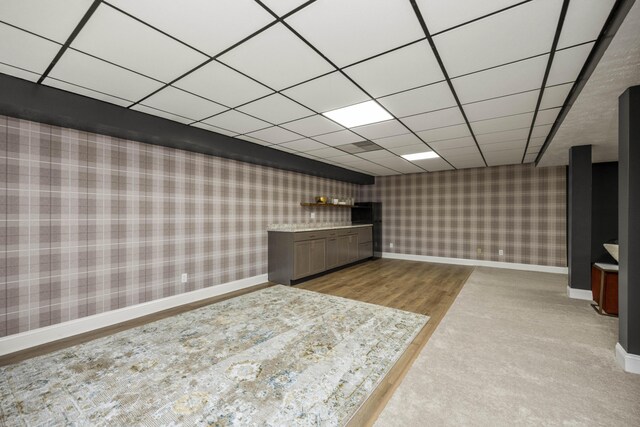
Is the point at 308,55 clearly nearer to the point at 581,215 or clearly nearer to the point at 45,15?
the point at 45,15

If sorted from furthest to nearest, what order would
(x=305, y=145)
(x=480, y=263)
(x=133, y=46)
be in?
(x=480, y=263) → (x=305, y=145) → (x=133, y=46)

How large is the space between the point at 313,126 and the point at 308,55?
1.55m

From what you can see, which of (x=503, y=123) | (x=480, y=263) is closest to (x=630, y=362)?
(x=503, y=123)

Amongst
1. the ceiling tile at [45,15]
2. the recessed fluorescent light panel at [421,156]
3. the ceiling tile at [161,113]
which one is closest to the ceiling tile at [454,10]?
the ceiling tile at [45,15]

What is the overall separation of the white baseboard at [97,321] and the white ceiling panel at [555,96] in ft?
15.5

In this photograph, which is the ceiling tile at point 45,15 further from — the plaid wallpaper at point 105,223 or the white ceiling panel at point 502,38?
Answer: the white ceiling panel at point 502,38

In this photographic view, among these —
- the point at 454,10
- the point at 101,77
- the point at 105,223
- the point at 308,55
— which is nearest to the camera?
the point at 454,10

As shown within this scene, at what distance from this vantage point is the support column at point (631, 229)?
222cm

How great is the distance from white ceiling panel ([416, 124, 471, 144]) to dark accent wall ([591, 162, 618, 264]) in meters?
3.38

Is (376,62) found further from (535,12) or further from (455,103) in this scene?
(455,103)

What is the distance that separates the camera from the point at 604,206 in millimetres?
5219

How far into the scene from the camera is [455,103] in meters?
2.81

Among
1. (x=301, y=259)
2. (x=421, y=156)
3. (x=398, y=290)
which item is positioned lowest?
(x=398, y=290)

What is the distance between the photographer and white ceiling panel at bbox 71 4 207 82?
1653 millimetres
